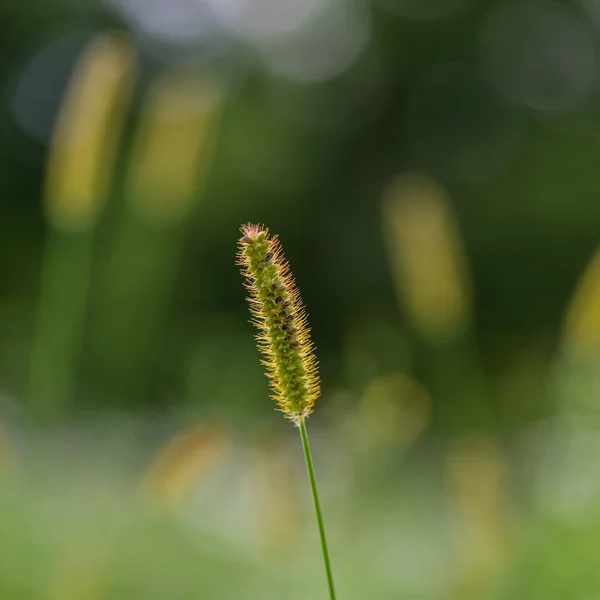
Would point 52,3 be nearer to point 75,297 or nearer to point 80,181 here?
point 75,297

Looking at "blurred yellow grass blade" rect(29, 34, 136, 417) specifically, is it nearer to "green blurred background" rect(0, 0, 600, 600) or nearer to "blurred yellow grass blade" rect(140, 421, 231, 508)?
"green blurred background" rect(0, 0, 600, 600)

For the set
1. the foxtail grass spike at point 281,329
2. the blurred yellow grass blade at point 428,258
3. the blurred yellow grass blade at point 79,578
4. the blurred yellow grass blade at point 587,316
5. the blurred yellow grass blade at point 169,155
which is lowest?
the foxtail grass spike at point 281,329

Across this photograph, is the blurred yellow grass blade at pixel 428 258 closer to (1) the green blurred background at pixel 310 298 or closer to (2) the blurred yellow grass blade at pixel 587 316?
(1) the green blurred background at pixel 310 298

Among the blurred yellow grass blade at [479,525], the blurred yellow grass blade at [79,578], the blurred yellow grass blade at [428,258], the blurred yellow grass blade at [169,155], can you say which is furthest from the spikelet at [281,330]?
the blurred yellow grass blade at [169,155]

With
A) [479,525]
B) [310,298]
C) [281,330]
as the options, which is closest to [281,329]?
[281,330]

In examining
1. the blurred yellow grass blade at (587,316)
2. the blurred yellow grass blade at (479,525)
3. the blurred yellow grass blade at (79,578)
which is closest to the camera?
the blurred yellow grass blade at (79,578)

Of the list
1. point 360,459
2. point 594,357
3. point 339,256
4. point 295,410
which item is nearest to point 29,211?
point 339,256

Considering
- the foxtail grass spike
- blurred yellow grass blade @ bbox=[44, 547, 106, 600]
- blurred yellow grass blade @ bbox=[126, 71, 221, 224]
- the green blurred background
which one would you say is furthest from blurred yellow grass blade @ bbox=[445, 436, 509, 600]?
the foxtail grass spike
